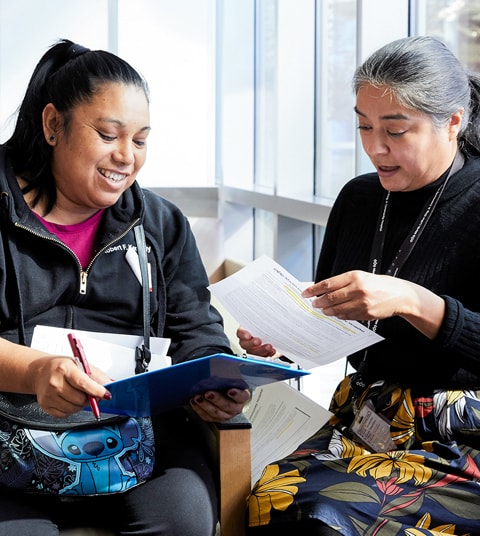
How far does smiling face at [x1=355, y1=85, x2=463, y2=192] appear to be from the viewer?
1870mm

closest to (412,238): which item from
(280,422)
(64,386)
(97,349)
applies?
(280,422)

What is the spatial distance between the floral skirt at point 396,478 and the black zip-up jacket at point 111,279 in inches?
16.2

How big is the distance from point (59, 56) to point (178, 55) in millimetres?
3549

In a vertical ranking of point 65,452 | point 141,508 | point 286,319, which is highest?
point 286,319

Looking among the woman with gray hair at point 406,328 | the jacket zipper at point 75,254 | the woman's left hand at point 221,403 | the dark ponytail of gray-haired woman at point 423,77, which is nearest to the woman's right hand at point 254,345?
the woman with gray hair at point 406,328

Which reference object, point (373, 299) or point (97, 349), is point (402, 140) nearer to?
point (373, 299)

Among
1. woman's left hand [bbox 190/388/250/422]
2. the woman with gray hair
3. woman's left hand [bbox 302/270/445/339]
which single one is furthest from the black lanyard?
woman's left hand [bbox 190/388/250/422]

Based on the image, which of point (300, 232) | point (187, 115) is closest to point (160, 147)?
point (187, 115)

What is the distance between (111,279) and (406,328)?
0.70m

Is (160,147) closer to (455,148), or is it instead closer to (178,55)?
(178,55)

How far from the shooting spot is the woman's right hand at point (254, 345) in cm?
190

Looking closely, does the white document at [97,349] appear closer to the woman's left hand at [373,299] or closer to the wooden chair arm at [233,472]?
the wooden chair arm at [233,472]

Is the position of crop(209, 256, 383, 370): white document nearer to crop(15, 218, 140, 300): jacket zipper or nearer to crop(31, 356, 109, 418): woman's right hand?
crop(15, 218, 140, 300): jacket zipper

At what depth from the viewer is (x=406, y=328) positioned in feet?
6.18
